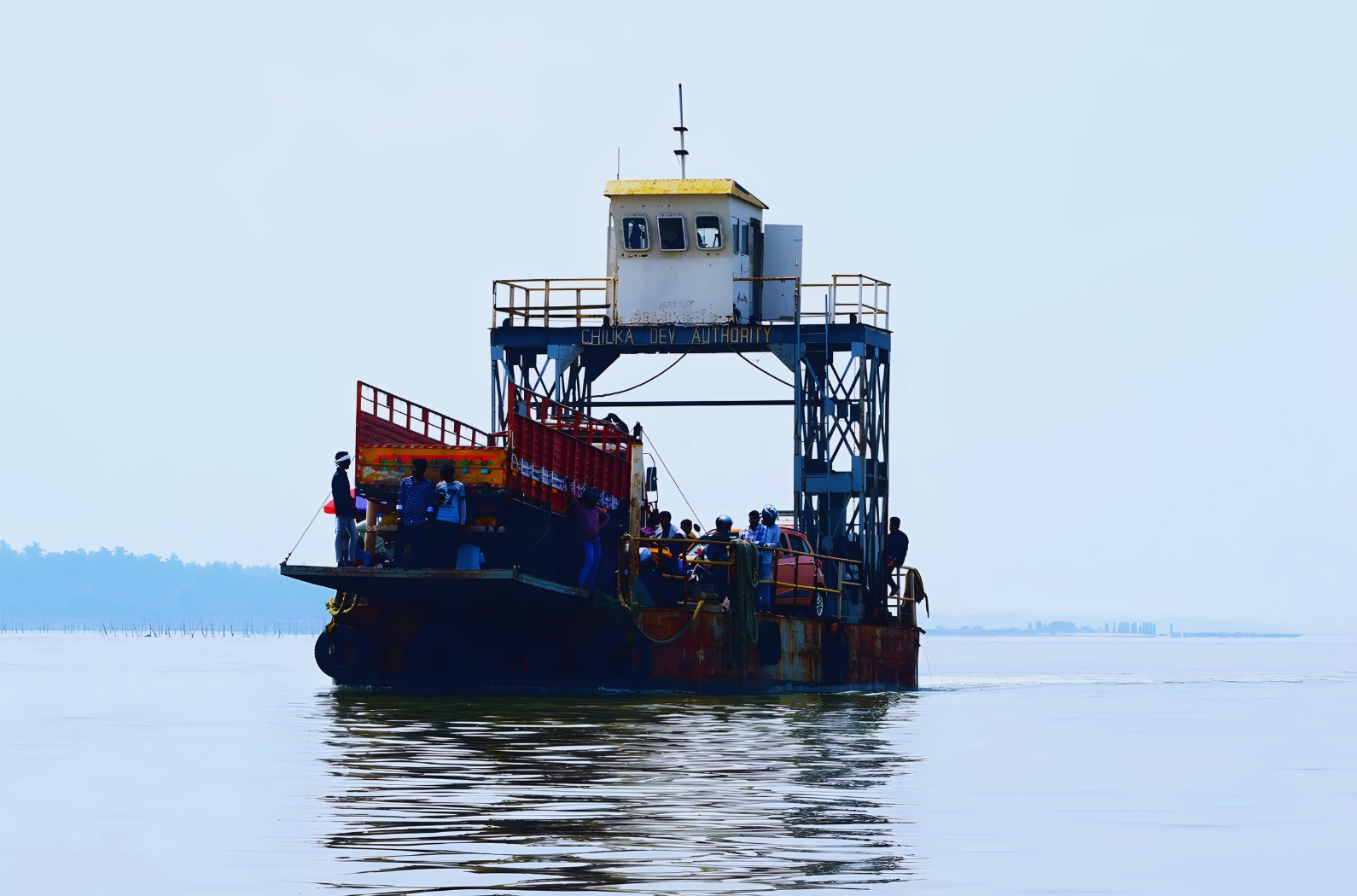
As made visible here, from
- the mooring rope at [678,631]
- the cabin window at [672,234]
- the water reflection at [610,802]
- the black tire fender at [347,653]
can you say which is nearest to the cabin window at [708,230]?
the cabin window at [672,234]

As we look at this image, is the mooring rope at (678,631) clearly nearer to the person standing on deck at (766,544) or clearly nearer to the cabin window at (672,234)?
the person standing on deck at (766,544)

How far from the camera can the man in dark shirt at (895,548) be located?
4072 cm

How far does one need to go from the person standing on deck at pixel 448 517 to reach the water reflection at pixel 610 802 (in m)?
2.80

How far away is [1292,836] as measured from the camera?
1515 centimetres

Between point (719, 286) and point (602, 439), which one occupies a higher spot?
point (719, 286)

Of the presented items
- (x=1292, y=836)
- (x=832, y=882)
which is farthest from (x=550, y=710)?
(x=832, y=882)

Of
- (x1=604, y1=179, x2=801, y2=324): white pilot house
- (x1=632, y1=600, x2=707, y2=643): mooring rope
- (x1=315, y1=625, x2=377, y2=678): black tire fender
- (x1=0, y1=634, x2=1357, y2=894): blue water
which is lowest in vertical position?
(x1=0, y1=634, x2=1357, y2=894): blue water

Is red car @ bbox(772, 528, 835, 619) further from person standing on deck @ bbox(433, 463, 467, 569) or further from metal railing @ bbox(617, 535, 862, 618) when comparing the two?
person standing on deck @ bbox(433, 463, 467, 569)

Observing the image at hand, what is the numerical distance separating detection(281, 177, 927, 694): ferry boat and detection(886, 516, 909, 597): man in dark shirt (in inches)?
8.0

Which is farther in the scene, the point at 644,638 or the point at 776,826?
the point at 644,638

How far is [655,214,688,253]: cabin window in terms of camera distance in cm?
4250

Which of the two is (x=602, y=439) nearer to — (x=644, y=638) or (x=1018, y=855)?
(x=644, y=638)

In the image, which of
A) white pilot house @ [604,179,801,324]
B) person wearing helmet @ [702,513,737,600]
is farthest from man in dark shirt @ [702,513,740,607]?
white pilot house @ [604,179,801,324]

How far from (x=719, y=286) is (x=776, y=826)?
28542mm
